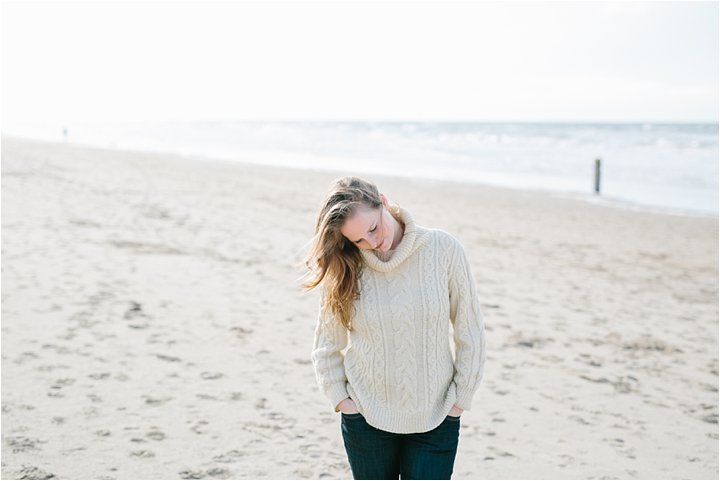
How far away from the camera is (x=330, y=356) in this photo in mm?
2691

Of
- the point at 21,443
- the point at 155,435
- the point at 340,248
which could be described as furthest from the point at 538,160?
the point at 340,248

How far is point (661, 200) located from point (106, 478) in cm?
1816

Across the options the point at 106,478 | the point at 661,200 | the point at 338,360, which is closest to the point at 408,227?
the point at 338,360

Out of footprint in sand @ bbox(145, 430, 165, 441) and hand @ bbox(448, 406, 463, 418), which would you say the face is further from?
footprint in sand @ bbox(145, 430, 165, 441)

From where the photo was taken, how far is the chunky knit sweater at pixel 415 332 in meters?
2.53

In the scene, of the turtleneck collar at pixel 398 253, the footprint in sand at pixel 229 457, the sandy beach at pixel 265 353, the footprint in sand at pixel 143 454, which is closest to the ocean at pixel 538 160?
the sandy beach at pixel 265 353

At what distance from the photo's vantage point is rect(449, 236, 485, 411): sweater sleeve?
8.36ft

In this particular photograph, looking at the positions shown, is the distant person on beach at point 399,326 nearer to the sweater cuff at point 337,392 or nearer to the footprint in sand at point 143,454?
the sweater cuff at point 337,392

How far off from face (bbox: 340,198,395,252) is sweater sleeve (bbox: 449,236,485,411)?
261 millimetres

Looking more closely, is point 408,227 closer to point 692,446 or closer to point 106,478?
point 106,478

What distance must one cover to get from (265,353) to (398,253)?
3.57 meters

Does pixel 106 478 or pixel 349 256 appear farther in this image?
pixel 106 478

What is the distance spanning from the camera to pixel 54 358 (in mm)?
5223

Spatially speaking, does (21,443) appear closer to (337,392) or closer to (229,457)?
(229,457)
